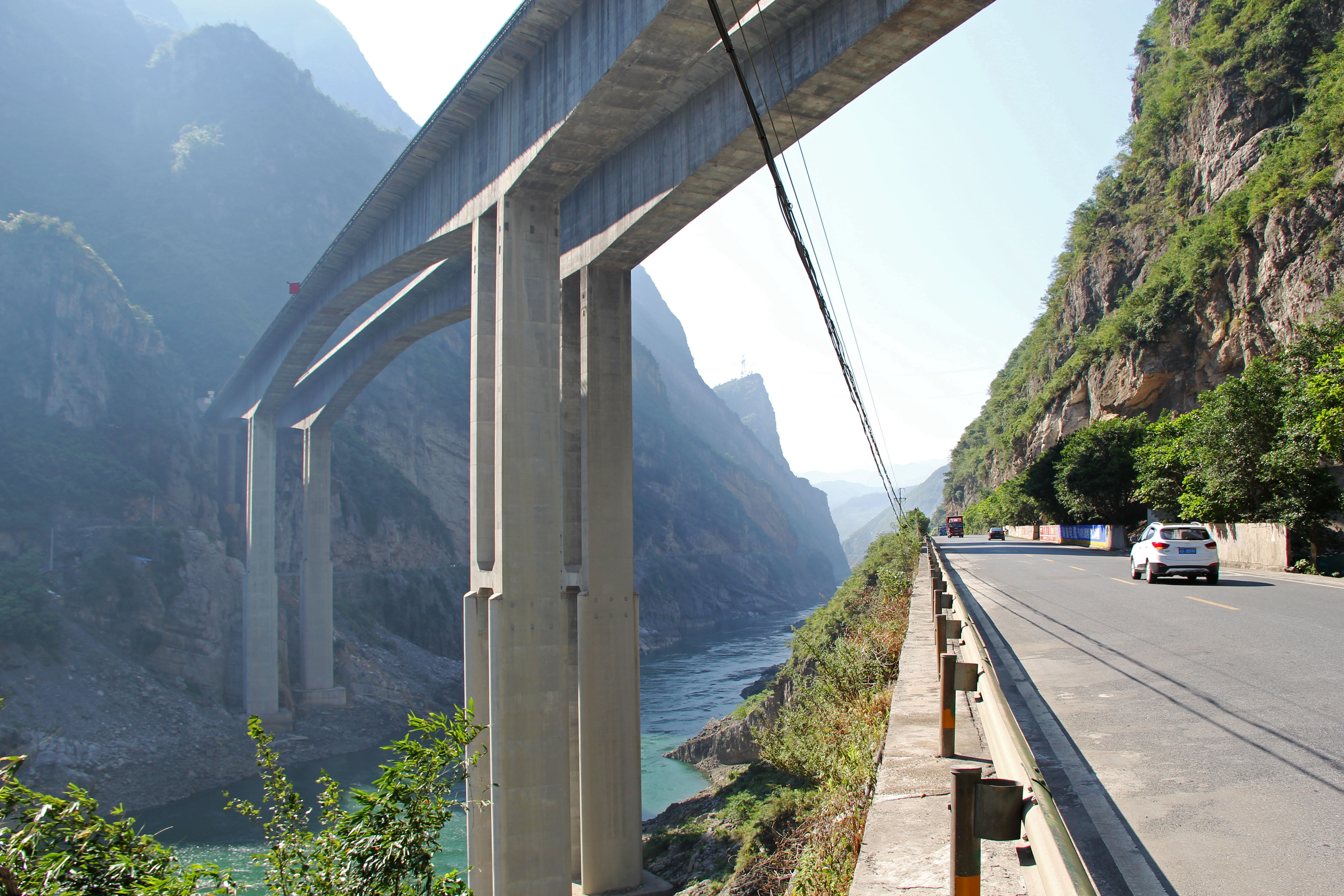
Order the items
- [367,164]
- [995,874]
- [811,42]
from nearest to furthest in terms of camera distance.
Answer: [995,874] < [811,42] < [367,164]

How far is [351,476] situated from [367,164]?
5851 centimetres

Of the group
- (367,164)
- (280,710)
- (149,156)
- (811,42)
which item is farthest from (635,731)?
(367,164)

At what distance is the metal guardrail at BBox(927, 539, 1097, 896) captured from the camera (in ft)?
7.05

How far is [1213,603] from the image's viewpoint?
14289mm

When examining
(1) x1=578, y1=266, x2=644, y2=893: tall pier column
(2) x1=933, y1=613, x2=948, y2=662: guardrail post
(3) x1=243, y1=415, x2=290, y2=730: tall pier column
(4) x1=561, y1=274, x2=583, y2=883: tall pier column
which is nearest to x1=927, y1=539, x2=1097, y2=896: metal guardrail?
(2) x1=933, y1=613, x2=948, y2=662: guardrail post

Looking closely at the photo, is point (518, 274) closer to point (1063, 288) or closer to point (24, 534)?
point (24, 534)

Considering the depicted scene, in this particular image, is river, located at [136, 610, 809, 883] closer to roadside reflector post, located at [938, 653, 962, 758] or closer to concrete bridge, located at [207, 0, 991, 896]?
concrete bridge, located at [207, 0, 991, 896]

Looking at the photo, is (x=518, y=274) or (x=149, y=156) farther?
(x=149, y=156)

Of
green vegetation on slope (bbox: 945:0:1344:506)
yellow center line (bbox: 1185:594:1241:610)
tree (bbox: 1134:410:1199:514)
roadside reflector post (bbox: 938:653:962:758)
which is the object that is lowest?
yellow center line (bbox: 1185:594:1241:610)

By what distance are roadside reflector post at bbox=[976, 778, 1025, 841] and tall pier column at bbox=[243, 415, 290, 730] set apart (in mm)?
45177

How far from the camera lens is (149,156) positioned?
81562 millimetres

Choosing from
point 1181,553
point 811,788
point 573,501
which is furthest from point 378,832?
point 1181,553

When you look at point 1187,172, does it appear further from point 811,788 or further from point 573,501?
→ point 811,788

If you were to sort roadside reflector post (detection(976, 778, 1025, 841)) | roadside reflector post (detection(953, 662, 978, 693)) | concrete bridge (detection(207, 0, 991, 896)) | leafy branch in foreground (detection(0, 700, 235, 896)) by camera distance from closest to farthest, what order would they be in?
roadside reflector post (detection(976, 778, 1025, 841)) → leafy branch in foreground (detection(0, 700, 235, 896)) → roadside reflector post (detection(953, 662, 978, 693)) → concrete bridge (detection(207, 0, 991, 896))
